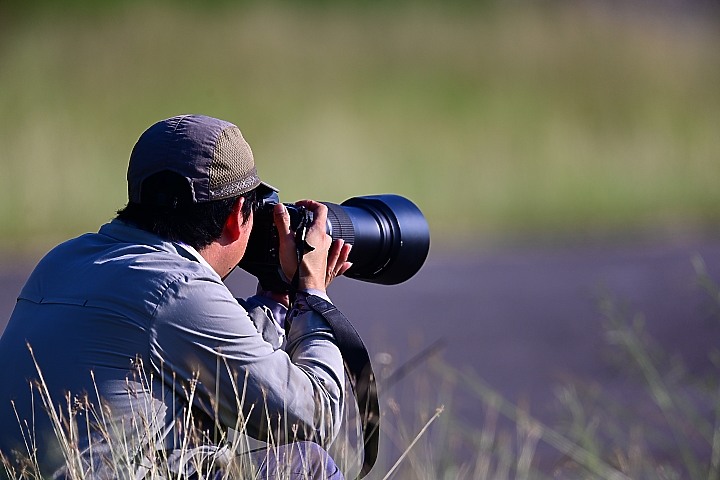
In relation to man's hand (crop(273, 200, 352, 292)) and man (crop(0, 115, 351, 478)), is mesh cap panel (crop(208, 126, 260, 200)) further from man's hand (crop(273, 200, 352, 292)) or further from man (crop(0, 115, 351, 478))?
man's hand (crop(273, 200, 352, 292))

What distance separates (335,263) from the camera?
3.15 metres

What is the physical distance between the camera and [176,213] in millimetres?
2775

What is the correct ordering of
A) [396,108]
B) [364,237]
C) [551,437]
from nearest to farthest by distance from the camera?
[364,237] → [551,437] → [396,108]

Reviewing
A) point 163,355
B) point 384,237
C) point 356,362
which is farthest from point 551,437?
point 163,355

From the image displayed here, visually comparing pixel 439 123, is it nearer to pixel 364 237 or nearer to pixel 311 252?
pixel 364 237

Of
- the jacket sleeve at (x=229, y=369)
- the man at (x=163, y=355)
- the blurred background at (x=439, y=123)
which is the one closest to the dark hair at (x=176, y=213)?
the man at (x=163, y=355)

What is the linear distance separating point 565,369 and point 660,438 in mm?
2068

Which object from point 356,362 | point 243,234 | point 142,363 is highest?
point 243,234

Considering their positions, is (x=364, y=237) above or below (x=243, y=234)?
below

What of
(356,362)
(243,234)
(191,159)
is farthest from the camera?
(356,362)

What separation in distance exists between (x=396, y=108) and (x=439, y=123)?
0.46m

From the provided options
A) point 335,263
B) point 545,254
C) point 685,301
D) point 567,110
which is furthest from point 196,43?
point 335,263

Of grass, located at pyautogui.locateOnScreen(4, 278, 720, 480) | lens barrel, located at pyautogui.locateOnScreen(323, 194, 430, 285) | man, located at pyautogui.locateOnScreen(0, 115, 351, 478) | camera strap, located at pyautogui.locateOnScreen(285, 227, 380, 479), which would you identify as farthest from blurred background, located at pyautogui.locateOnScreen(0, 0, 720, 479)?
man, located at pyautogui.locateOnScreen(0, 115, 351, 478)

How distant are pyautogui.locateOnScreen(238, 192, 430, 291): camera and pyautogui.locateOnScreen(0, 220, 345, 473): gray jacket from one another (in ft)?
1.41
